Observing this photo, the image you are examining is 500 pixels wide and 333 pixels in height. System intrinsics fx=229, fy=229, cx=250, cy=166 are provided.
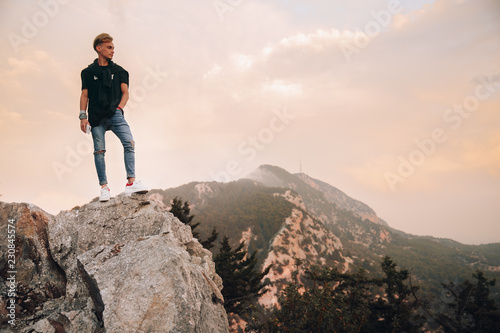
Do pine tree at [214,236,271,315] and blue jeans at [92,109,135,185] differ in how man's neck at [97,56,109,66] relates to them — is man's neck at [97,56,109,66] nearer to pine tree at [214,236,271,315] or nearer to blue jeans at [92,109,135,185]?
blue jeans at [92,109,135,185]

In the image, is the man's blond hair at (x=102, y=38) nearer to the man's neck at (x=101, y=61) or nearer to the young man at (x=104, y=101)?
the young man at (x=104, y=101)

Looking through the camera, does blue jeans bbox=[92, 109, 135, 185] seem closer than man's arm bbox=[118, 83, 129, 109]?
Yes

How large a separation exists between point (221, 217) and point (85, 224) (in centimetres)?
11040

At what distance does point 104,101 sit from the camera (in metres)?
5.57

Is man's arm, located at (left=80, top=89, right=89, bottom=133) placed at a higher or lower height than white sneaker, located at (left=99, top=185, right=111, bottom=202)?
higher

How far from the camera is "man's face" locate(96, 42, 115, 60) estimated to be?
18.6 ft

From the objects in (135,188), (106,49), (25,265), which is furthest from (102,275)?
(106,49)

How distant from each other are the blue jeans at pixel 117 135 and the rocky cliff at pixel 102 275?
109 centimetres

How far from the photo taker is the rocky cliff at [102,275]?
3.76 m

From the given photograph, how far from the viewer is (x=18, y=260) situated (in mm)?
5176

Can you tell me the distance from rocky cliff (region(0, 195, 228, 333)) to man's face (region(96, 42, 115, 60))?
3.81 m

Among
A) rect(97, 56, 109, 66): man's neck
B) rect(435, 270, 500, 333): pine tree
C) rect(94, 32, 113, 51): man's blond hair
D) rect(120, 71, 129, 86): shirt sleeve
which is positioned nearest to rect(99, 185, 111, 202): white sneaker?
rect(120, 71, 129, 86): shirt sleeve

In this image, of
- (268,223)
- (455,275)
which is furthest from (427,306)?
(455,275)

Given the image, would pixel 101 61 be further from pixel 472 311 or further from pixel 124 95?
pixel 472 311
